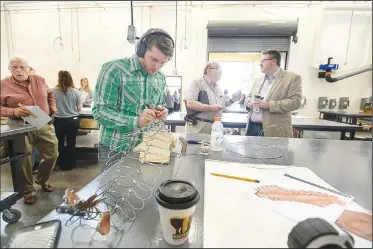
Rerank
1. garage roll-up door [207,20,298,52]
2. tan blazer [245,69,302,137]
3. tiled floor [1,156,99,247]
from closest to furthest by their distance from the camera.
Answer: tiled floor [1,156,99,247]
tan blazer [245,69,302,137]
garage roll-up door [207,20,298,52]

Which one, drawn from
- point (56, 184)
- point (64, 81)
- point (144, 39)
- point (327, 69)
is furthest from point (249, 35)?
point (56, 184)

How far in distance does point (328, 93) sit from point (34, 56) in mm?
6541

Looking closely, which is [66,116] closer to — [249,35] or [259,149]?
[259,149]

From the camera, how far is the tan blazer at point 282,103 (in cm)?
208

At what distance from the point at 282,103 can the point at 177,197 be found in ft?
6.11

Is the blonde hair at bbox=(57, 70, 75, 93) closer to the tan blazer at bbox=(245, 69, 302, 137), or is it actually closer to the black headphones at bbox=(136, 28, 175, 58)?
the black headphones at bbox=(136, 28, 175, 58)

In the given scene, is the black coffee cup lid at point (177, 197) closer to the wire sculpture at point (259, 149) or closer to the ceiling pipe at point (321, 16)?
the wire sculpture at point (259, 149)

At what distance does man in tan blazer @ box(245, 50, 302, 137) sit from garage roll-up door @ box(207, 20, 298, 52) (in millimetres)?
2342

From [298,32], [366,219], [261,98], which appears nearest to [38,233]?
[366,219]

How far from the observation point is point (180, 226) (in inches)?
19.7

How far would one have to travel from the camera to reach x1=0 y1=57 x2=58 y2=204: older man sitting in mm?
2094

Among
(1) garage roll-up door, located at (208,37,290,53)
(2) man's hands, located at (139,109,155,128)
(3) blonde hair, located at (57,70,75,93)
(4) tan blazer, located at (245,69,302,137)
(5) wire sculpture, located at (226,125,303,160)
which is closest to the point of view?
(2) man's hands, located at (139,109,155,128)

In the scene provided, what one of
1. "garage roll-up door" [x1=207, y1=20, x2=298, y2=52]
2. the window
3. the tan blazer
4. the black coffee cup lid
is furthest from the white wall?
the black coffee cup lid

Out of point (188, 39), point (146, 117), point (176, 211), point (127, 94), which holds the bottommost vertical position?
point (176, 211)
